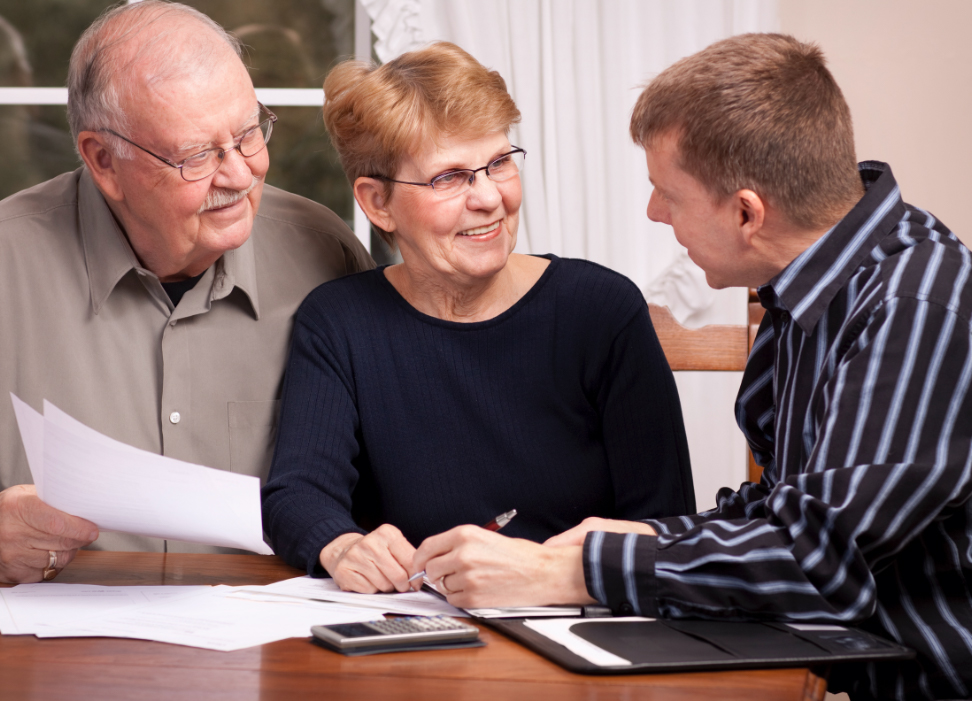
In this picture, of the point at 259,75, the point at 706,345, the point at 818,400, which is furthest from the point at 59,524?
the point at 259,75

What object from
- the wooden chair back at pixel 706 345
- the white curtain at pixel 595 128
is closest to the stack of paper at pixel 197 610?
the wooden chair back at pixel 706 345

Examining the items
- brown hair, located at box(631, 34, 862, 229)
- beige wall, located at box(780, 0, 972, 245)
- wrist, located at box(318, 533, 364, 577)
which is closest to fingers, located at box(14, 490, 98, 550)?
wrist, located at box(318, 533, 364, 577)

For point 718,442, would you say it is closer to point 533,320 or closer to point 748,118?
point 533,320

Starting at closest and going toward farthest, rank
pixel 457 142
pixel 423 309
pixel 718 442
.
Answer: pixel 457 142 < pixel 423 309 < pixel 718 442

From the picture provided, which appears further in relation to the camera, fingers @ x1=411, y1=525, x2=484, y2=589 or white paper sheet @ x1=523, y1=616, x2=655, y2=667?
fingers @ x1=411, y1=525, x2=484, y2=589

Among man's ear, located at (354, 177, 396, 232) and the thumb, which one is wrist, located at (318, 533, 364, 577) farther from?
man's ear, located at (354, 177, 396, 232)

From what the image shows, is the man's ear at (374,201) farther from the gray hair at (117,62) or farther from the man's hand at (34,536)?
the man's hand at (34,536)

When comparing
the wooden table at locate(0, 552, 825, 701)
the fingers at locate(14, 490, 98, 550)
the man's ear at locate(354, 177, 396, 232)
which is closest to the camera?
the wooden table at locate(0, 552, 825, 701)

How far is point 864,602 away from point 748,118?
1.66 feet

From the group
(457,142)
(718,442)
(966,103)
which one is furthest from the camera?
(718,442)

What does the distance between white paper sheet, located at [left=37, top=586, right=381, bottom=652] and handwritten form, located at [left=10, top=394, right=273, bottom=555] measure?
0.07m

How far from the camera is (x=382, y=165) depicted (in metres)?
1.44

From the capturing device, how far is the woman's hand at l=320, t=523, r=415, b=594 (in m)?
1.04

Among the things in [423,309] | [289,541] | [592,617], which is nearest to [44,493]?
[289,541]
